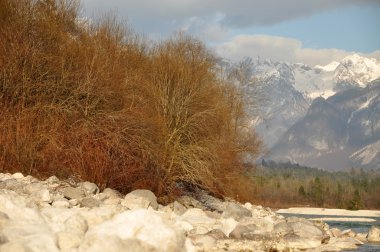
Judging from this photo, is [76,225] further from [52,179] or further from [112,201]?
[52,179]

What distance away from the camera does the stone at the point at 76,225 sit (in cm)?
1044

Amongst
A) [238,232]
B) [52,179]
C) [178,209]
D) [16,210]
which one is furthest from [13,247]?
[178,209]

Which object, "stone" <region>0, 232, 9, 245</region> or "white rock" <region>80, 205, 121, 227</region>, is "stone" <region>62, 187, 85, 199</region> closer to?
"white rock" <region>80, 205, 121, 227</region>

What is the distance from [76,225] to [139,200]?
28.1 feet

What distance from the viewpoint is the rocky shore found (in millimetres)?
9797

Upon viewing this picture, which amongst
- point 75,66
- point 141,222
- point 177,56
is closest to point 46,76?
point 75,66

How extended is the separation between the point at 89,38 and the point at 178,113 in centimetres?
727

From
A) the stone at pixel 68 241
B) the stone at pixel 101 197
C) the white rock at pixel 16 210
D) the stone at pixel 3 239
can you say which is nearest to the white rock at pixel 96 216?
the white rock at pixel 16 210

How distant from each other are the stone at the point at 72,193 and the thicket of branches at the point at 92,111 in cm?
306

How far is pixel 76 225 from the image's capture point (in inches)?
417

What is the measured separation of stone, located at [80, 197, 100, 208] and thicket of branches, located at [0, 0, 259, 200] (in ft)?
14.0

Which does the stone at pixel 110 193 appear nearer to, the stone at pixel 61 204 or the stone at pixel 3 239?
the stone at pixel 61 204

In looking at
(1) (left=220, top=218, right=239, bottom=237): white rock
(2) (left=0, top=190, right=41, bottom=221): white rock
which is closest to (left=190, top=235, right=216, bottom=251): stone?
(1) (left=220, top=218, right=239, bottom=237): white rock

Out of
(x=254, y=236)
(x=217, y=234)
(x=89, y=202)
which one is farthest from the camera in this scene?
(x=254, y=236)
